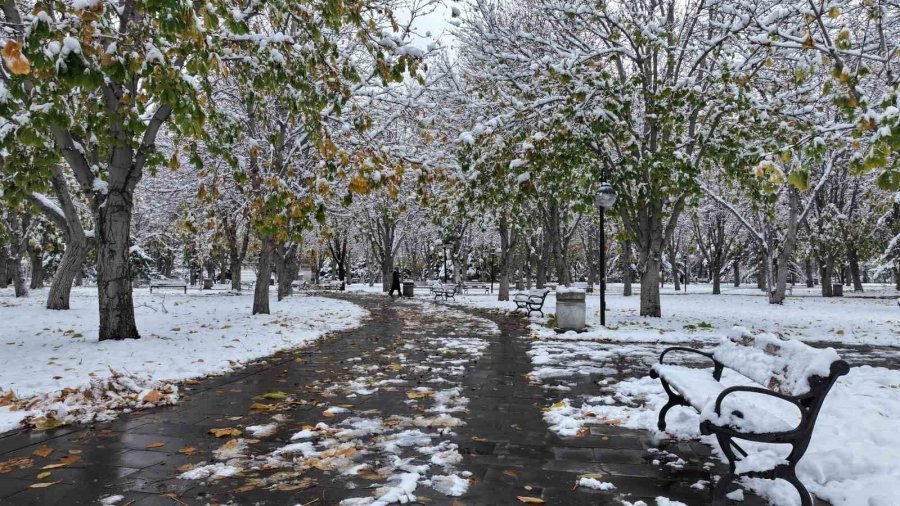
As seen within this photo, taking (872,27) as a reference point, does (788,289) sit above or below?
below

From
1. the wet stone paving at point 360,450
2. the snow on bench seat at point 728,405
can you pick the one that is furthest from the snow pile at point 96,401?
the snow on bench seat at point 728,405

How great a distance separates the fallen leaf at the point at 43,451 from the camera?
4.04 m

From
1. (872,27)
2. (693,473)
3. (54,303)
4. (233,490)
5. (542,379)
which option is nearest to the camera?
(233,490)

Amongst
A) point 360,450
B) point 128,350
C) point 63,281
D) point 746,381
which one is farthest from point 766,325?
point 63,281

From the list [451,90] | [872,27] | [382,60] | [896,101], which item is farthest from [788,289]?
[382,60]

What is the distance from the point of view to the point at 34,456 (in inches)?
158

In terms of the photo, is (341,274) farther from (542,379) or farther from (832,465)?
(832,465)

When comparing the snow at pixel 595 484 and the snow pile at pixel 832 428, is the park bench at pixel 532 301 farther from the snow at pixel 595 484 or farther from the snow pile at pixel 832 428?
the snow at pixel 595 484

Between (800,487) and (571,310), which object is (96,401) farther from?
(571,310)

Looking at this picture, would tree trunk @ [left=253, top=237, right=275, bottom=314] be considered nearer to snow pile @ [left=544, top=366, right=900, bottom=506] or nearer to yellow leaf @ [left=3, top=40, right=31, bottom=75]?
yellow leaf @ [left=3, top=40, right=31, bottom=75]

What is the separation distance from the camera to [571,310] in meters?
12.0

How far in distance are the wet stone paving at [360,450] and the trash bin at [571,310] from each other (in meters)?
4.80

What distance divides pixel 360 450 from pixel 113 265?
23.5 feet

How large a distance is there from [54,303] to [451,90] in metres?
12.9
